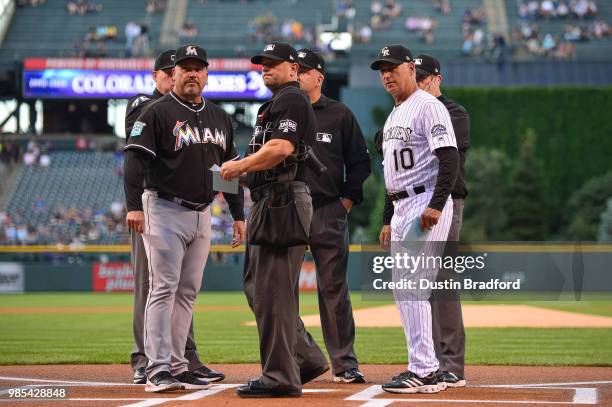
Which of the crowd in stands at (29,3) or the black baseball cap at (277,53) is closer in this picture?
the black baseball cap at (277,53)

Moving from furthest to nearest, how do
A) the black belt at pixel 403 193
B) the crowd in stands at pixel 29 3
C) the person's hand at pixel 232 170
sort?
the crowd in stands at pixel 29 3 → the black belt at pixel 403 193 → the person's hand at pixel 232 170

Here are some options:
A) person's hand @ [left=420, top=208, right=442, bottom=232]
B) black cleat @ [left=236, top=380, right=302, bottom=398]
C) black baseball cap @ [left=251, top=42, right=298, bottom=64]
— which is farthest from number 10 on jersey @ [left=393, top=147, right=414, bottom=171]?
black cleat @ [left=236, top=380, right=302, bottom=398]


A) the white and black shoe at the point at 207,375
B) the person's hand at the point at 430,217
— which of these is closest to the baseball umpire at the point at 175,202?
the white and black shoe at the point at 207,375

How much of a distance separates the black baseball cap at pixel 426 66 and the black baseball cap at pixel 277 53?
131 centimetres

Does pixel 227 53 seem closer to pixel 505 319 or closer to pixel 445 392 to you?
pixel 505 319

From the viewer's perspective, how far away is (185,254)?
7156mm

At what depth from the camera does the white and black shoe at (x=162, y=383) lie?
21.9 ft

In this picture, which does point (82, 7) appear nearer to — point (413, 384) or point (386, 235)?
point (386, 235)

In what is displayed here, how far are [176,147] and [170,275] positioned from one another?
31.8 inches

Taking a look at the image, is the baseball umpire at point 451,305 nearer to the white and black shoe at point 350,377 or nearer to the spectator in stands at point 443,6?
the white and black shoe at point 350,377

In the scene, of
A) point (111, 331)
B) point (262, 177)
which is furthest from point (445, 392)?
point (111, 331)

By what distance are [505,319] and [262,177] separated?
10.3 metres

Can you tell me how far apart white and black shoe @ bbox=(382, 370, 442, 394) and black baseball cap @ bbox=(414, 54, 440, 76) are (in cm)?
210

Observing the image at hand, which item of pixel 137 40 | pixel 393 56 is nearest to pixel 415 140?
pixel 393 56
